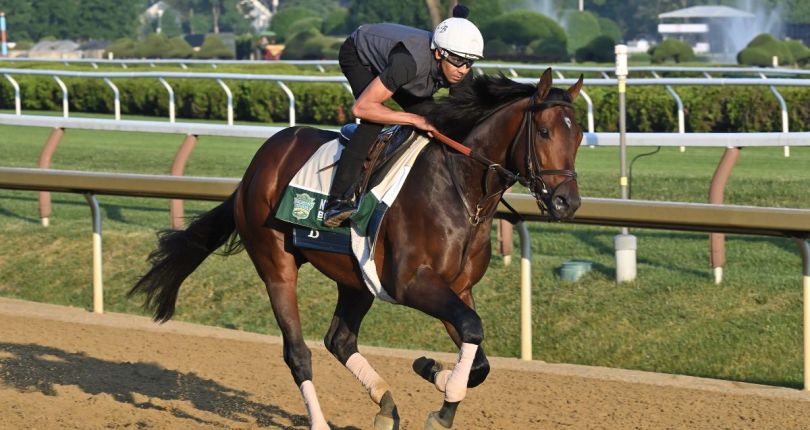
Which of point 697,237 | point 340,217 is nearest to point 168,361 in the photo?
point 340,217

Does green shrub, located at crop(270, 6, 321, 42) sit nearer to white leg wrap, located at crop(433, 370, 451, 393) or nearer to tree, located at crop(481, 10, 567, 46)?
tree, located at crop(481, 10, 567, 46)

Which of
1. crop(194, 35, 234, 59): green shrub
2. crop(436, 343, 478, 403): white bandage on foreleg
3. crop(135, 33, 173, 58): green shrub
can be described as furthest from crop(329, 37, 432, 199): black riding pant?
crop(194, 35, 234, 59): green shrub

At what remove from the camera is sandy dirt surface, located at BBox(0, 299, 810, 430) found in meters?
5.63

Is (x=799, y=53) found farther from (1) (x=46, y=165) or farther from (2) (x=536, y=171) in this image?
(2) (x=536, y=171)

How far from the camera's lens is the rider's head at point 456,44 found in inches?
191

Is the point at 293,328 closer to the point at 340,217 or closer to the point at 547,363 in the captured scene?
the point at 340,217

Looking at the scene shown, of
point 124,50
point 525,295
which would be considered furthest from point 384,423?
point 124,50

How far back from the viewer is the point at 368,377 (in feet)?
17.2

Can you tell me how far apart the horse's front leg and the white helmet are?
765 millimetres

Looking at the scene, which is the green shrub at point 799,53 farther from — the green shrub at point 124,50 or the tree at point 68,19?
the tree at point 68,19

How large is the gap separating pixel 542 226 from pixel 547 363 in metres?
2.51

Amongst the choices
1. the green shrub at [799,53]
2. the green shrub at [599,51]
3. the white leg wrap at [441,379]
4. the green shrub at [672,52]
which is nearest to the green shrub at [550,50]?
the green shrub at [599,51]

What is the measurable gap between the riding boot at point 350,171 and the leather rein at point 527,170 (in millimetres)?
303

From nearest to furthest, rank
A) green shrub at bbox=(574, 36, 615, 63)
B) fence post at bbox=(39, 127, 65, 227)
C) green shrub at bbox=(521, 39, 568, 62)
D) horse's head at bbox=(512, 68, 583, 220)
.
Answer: horse's head at bbox=(512, 68, 583, 220) → fence post at bbox=(39, 127, 65, 227) → green shrub at bbox=(574, 36, 615, 63) → green shrub at bbox=(521, 39, 568, 62)
